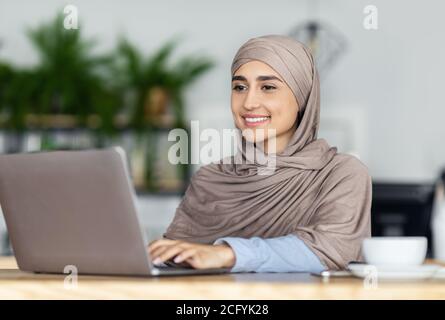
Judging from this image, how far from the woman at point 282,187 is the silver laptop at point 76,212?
241 millimetres

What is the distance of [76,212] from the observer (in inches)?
49.6

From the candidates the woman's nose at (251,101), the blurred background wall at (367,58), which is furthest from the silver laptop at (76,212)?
the blurred background wall at (367,58)

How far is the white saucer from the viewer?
124cm

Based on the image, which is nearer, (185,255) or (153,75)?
(185,255)

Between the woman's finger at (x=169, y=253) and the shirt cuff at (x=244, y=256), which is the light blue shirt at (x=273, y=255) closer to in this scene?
the shirt cuff at (x=244, y=256)

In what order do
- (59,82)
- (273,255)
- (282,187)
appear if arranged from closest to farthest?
(273,255), (282,187), (59,82)

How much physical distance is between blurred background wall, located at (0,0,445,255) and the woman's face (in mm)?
3755

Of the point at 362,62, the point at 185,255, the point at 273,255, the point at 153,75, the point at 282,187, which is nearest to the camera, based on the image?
the point at 185,255

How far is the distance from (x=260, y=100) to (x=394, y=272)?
71 cm

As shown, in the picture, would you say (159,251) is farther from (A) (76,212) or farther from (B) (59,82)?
(B) (59,82)

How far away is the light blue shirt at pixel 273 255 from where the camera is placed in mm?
1448

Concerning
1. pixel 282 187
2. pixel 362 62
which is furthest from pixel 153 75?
pixel 282 187

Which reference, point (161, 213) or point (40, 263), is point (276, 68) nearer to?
point (40, 263)

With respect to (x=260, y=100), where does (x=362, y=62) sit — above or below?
above
